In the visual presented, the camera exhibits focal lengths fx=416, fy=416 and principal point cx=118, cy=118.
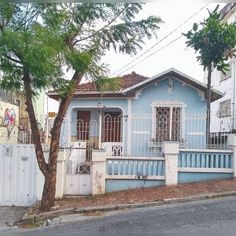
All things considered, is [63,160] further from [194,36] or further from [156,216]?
[194,36]

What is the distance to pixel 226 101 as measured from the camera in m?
23.5

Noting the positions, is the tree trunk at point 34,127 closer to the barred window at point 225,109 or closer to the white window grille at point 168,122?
the white window grille at point 168,122

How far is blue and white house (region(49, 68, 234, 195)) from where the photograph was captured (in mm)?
11062

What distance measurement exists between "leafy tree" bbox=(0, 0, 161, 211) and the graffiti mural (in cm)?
915

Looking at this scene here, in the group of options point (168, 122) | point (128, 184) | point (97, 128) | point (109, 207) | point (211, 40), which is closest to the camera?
point (109, 207)

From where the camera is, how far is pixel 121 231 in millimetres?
7625

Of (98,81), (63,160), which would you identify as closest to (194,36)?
(98,81)

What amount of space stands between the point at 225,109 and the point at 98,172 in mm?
14409

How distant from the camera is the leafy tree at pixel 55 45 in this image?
7.82m

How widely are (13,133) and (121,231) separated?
1277 centimetres

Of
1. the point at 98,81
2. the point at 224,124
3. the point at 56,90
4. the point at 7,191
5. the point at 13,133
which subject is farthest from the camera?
the point at 224,124

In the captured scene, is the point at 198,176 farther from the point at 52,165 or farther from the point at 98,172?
the point at 52,165

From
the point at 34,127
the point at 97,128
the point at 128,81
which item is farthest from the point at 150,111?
the point at 34,127

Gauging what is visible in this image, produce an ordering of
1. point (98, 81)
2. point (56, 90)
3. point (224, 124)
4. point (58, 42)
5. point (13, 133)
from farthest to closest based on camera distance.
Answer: point (224, 124)
point (13, 133)
point (98, 81)
point (56, 90)
point (58, 42)
